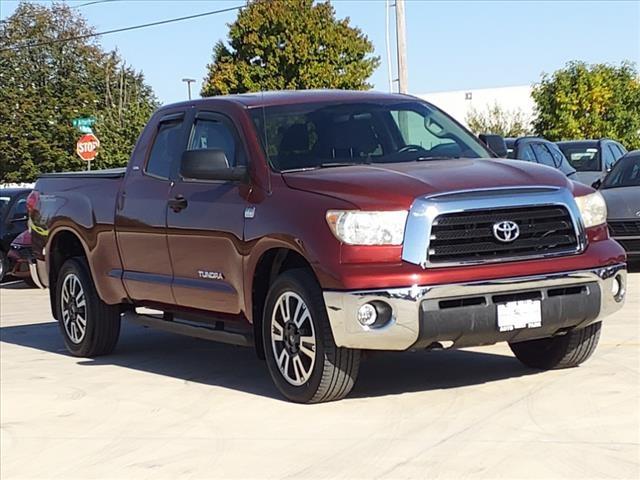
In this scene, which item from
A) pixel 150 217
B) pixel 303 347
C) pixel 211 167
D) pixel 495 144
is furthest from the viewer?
pixel 495 144

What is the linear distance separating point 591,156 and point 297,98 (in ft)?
45.0

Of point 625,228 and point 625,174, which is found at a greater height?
point 625,174

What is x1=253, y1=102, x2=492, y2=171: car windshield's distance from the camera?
7.78m

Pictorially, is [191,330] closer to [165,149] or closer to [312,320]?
[165,149]

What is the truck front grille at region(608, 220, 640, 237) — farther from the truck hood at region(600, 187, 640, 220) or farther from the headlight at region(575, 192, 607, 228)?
the headlight at region(575, 192, 607, 228)

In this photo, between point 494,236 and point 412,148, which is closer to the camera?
point 494,236

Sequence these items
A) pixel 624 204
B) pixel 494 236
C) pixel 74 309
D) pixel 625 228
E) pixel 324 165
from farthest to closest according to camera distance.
Result: pixel 624 204 → pixel 625 228 → pixel 74 309 → pixel 324 165 → pixel 494 236

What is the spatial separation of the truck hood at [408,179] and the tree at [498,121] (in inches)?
1792

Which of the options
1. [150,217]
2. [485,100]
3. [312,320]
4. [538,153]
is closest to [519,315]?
[312,320]

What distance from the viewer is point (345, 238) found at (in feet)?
22.1

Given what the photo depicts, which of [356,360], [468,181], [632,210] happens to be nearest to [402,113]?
[468,181]

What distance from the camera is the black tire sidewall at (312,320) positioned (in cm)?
694

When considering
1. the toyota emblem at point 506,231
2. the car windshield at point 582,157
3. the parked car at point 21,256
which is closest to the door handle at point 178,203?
the toyota emblem at point 506,231

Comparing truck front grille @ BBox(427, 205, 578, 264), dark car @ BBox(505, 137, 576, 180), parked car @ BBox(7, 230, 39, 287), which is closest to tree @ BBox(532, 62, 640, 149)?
dark car @ BBox(505, 137, 576, 180)
